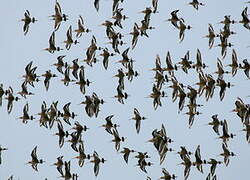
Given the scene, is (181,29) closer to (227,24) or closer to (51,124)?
(227,24)

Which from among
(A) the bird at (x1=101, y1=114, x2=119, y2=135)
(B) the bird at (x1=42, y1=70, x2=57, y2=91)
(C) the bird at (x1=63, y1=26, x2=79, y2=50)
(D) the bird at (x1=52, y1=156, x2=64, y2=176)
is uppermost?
(C) the bird at (x1=63, y1=26, x2=79, y2=50)

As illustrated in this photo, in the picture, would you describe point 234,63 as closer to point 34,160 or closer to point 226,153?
point 226,153

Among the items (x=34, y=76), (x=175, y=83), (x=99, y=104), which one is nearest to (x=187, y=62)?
(x=175, y=83)

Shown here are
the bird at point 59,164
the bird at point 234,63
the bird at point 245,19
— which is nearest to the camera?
the bird at point 245,19

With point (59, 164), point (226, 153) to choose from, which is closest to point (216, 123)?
point (226, 153)

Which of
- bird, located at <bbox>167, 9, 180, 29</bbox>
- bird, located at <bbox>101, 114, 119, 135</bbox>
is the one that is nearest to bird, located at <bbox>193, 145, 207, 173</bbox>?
bird, located at <bbox>101, 114, 119, 135</bbox>

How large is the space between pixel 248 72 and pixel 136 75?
5292 mm

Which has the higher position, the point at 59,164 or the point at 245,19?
the point at 245,19

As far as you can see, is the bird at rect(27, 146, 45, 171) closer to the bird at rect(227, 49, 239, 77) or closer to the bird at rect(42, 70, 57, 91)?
the bird at rect(42, 70, 57, 91)

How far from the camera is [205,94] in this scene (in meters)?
41.6

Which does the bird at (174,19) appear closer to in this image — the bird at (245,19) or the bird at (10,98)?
the bird at (245,19)

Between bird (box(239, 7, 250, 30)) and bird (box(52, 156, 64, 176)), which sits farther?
bird (box(52, 156, 64, 176))

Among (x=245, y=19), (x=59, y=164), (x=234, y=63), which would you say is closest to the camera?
(x=245, y=19)

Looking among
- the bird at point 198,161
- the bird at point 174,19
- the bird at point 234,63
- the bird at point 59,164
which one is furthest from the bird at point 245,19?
the bird at point 59,164
